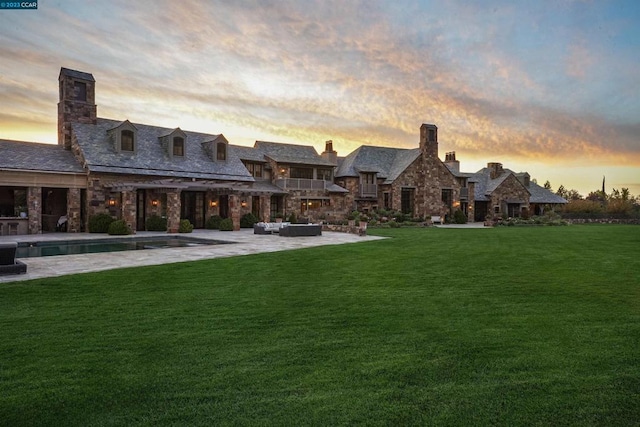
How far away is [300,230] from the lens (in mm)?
24078

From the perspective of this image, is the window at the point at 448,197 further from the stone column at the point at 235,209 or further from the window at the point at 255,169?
the stone column at the point at 235,209

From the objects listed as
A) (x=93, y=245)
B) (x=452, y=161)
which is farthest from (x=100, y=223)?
(x=452, y=161)

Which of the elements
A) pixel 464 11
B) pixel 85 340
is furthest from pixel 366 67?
pixel 85 340

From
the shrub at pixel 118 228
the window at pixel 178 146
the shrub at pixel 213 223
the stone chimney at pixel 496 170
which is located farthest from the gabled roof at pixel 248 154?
the stone chimney at pixel 496 170

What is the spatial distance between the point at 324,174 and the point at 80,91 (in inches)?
919

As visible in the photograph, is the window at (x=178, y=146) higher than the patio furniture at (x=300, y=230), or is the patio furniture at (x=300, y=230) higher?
the window at (x=178, y=146)

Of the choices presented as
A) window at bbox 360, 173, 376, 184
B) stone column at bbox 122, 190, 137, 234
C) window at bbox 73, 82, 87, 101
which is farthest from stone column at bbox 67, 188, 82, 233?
window at bbox 360, 173, 376, 184

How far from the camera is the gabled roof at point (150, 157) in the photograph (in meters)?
27.2

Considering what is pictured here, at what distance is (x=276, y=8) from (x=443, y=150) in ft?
121

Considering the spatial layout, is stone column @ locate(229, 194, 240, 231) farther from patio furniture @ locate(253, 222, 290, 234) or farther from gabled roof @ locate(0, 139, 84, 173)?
gabled roof @ locate(0, 139, 84, 173)

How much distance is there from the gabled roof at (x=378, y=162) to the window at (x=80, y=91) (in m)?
25.2

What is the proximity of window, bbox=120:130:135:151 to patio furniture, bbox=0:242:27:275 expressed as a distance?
20.5 metres

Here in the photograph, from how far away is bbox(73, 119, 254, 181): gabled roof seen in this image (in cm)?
2722

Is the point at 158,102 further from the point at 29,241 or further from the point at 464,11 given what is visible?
the point at 464,11
